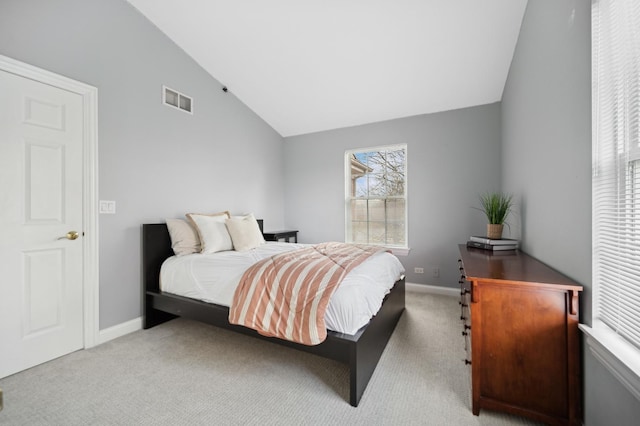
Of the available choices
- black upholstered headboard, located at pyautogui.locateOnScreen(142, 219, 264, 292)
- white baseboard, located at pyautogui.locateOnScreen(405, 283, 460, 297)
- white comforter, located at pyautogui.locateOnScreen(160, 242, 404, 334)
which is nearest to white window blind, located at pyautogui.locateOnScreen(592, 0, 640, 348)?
white comforter, located at pyautogui.locateOnScreen(160, 242, 404, 334)

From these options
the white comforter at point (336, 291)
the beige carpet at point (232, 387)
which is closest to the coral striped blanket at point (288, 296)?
the white comforter at point (336, 291)

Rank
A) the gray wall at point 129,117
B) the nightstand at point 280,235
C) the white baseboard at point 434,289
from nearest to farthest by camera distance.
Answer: the gray wall at point 129,117 → the white baseboard at point 434,289 → the nightstand at point 280,235

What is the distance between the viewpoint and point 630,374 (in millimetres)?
865

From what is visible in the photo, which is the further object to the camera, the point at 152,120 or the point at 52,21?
the point at 152,120

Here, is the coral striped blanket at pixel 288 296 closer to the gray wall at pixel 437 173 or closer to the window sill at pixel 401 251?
the window sill at pixel 401 251

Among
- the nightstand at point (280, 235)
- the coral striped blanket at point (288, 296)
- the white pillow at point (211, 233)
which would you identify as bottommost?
the coral striped blanket at point (288, 296)

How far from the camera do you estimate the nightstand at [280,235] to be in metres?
3.98

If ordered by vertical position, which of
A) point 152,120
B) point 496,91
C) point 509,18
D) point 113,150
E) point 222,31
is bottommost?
point 113,150

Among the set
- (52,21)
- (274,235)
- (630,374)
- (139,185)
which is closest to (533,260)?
(630,374)

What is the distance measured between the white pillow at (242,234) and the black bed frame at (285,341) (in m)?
0.65

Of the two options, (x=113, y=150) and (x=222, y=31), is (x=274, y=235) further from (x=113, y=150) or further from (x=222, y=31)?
(x=222, y=31)

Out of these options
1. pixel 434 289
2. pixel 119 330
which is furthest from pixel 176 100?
pixel 434 289

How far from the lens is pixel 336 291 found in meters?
1.66

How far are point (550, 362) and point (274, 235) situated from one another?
3.30m
